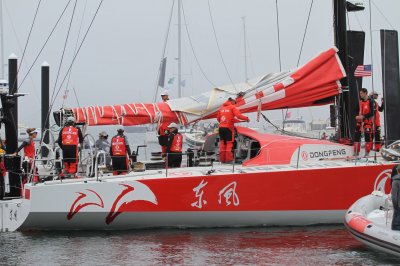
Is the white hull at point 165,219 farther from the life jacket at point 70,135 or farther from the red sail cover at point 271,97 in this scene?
the red sail cover at point 271,97

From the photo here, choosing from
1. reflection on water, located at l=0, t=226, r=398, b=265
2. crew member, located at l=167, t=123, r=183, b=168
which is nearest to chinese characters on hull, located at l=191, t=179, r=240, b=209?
reflection on water, located at l=0, t=226, r=398, b=265

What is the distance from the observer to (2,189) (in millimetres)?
11602

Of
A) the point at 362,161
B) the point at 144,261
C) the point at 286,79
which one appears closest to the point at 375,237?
the point at 362,161

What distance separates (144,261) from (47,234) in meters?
2.52

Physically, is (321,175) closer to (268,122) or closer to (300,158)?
(300,158)

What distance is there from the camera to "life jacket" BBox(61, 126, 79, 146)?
1145 centimetres

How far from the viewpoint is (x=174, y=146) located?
39.3ft

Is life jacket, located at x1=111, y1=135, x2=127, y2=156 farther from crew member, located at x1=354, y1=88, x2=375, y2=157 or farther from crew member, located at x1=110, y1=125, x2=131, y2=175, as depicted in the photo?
crew member, located at x1=354, y1=88, x2=375, y2=157

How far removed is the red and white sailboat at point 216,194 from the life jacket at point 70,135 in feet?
2.66

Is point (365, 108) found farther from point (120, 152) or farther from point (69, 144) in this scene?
point (69, 144)

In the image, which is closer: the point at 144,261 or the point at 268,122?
the point at 144,261

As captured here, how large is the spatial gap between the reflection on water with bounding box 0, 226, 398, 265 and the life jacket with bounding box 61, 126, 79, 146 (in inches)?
60.7

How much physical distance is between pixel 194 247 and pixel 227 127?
2592 millimetres

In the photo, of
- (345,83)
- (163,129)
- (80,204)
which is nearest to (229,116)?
(163,129)
